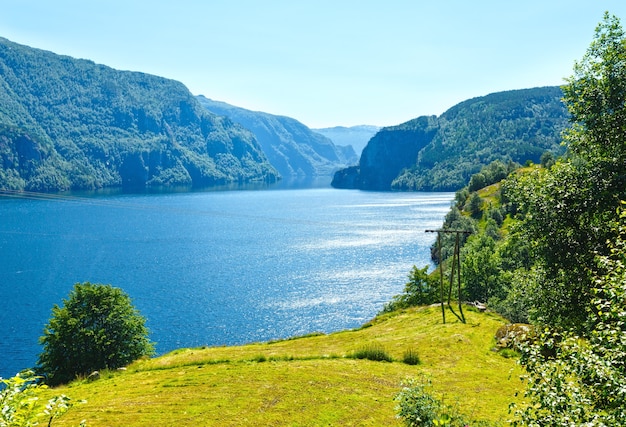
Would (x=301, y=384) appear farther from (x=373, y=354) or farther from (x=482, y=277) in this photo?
(x=482, y=277)

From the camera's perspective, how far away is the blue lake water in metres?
84.6

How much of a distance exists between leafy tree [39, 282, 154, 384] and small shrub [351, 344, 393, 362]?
30.4m

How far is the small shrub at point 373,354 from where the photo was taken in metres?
34.8

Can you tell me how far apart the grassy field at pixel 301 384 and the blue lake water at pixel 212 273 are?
4324 centimetres

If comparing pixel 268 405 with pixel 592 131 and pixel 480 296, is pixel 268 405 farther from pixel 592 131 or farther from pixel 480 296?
pixel 480 296

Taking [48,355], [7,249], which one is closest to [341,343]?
[48,355]

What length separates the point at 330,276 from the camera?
11838 cm

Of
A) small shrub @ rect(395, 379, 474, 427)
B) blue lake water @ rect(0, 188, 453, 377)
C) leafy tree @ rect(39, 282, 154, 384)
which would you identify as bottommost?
blue lake water @ rect(0, 188, 453, 377)

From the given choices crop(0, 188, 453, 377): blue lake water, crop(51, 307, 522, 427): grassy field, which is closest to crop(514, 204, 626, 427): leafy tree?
crop(51, 307, 522, 427): grassy field

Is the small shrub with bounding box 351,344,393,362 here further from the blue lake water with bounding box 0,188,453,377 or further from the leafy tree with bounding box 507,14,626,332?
the blue lake water with bounding box 0,188,453,377

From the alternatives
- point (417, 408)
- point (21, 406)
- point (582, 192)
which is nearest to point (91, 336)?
point (417, 408)

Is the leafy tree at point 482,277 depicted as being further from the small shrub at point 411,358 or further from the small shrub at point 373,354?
the small shrub at point 373,354

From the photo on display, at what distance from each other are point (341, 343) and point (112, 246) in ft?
422

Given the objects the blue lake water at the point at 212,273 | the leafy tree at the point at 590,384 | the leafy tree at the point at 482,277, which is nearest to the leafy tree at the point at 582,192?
the leafy tree at the point at 590,384
